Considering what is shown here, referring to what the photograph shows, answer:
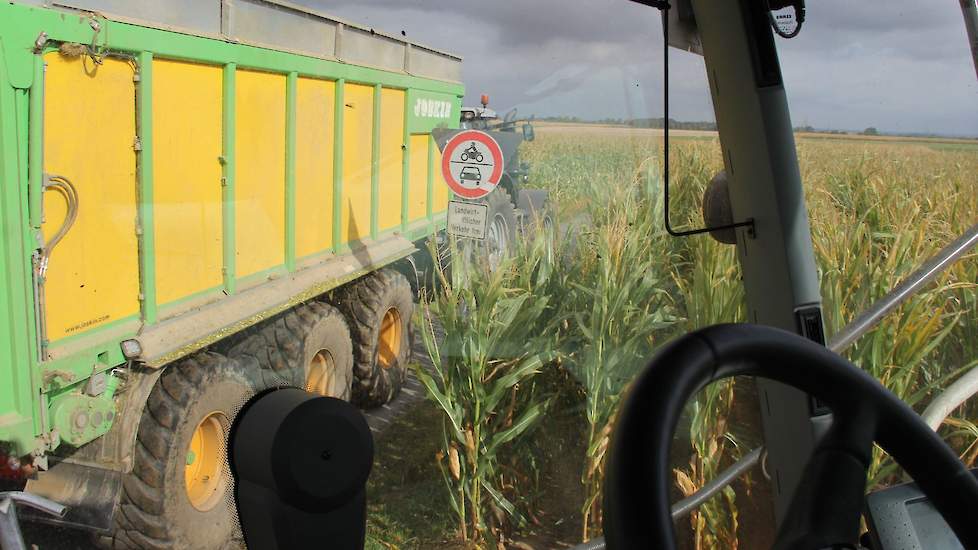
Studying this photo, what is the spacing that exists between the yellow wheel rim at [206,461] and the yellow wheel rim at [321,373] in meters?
0.21

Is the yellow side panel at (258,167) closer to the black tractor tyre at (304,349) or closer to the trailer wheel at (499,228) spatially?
the black tractor tyre at (304,349)

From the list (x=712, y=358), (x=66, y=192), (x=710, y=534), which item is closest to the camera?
(x=712, y=358)

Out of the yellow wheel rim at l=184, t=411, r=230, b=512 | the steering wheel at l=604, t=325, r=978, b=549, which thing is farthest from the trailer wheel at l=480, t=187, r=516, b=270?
the steering wheel at l=604, t=325, r=978, b=549

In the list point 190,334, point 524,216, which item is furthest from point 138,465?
point 524,216

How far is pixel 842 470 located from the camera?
1.20 metres

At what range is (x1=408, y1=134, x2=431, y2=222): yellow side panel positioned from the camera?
205cm

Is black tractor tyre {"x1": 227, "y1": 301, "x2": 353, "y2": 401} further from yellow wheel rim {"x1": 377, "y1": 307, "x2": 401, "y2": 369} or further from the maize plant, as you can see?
the maize plant

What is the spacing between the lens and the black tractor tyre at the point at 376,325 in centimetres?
202

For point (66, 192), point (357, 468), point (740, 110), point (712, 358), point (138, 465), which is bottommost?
point (138, 465)

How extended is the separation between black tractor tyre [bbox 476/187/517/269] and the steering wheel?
945 mm

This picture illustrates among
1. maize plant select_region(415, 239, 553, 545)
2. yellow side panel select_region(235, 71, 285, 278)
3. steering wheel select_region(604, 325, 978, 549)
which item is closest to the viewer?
steering wheel select_region(604, 325, 978, 549)

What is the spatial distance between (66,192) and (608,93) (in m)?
1.20

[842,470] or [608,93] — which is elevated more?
[608,93]

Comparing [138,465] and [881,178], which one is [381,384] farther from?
[881,178]
